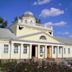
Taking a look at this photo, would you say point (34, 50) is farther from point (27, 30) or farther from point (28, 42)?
point (27, 30)

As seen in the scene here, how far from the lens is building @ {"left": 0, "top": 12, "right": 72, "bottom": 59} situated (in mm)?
36312

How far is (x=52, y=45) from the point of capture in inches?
1623

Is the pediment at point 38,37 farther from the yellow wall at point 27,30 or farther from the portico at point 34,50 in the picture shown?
the yellow wall at point 27,30

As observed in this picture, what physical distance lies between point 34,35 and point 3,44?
640 cm

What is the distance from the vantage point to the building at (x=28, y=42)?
36.3 meters

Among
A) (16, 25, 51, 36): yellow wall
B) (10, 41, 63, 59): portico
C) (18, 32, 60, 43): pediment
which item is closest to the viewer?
(10, 41, 63, 59): portico

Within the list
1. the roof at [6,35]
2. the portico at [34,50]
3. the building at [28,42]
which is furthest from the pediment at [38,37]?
the roof at [6,35]

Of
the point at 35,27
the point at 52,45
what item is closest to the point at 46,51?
the point at 52,45

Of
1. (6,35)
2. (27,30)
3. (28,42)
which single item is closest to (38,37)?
(28,42)

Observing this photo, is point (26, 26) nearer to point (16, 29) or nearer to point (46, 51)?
point (16, 29)

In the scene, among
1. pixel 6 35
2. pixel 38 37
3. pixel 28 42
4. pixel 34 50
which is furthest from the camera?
pixel 34 50

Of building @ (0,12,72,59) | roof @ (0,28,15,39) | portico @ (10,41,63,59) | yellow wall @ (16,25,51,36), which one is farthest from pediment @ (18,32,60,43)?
yellow wall @ (16,25,51,36)

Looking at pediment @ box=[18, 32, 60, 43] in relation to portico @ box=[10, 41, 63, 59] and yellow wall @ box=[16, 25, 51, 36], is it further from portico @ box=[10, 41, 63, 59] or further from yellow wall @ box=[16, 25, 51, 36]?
yellow wall @ box=[16, 25, 51, 36]

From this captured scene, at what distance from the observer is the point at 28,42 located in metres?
37.8
